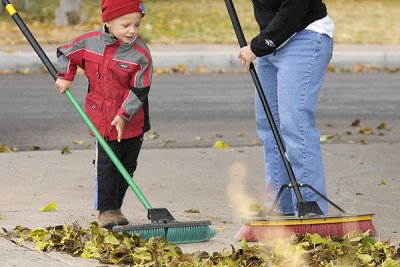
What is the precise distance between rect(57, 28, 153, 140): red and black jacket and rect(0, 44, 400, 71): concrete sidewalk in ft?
29.0

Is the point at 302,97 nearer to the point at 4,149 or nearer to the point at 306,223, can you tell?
the point at 306,223

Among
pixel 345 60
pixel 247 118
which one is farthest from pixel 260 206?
pixel 345 60

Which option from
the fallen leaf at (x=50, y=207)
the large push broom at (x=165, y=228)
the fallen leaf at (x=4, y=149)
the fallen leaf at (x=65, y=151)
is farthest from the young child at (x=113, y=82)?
the fallen leaf at (x=4, y=149)

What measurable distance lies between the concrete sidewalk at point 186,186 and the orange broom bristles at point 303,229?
0.65ft

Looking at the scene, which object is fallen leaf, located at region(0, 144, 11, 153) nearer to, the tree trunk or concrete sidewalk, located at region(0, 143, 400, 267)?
concrete sidewalk, located at region(0, 143, 400, 267)

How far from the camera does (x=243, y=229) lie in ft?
18.0

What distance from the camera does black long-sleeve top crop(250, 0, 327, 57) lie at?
5.61 meters

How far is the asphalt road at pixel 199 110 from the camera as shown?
31.8 ft

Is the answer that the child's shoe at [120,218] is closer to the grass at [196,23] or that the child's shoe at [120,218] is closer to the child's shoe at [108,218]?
the child's shoe at [108,218]

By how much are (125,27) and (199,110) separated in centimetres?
570

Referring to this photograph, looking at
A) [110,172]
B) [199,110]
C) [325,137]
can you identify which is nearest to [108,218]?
[110,172]

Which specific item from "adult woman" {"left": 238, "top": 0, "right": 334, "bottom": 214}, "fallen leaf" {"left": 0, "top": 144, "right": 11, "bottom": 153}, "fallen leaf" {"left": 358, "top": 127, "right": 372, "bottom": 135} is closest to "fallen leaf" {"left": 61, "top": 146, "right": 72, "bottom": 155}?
"fallen leaf" {"left": 0, "top": 144, "right": 11, "bottom": 153}

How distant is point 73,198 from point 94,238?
1.63 meters

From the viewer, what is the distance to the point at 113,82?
5.81 meters
